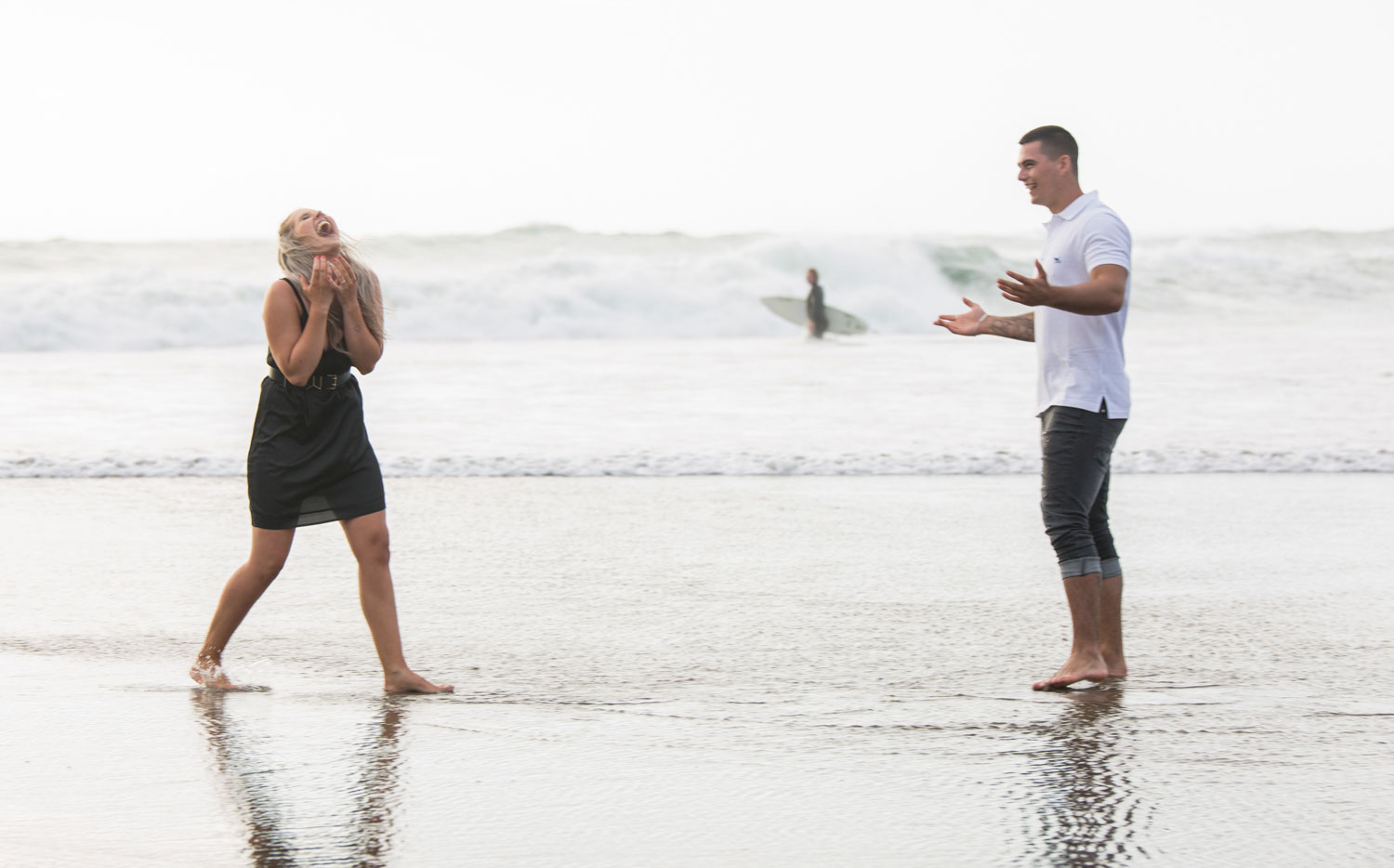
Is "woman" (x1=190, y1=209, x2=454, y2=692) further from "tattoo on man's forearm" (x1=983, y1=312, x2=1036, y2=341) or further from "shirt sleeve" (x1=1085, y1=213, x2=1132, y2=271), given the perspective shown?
"shirt sleeve" (x1=1085, y1=213, x2=1132, y2=271)

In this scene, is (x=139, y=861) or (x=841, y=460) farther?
(x=841, y=460)

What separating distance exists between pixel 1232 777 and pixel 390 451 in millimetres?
9415

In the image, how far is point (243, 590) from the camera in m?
4.38

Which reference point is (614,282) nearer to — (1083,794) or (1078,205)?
(1078,205)

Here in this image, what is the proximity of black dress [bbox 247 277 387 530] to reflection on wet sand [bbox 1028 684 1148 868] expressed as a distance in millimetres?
2066

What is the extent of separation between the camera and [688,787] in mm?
3283

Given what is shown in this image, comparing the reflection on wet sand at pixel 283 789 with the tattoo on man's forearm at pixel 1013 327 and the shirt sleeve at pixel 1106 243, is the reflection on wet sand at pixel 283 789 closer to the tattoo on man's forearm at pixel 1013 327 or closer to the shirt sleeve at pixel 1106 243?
the tattoo on man's forearm at pixel 1013 327

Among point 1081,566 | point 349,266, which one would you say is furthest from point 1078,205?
point 349,266

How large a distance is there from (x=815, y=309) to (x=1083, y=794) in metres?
33.5

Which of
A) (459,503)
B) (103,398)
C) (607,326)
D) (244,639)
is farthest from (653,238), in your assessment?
(244,639)

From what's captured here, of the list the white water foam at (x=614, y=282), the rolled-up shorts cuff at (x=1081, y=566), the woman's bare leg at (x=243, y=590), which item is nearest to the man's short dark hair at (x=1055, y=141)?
the rolled-up shorts cuff at (x=1081, y=566)

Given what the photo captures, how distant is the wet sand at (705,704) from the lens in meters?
2.97

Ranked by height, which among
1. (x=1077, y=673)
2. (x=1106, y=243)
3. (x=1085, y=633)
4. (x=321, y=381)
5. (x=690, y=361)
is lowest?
(x=1077, y=673)

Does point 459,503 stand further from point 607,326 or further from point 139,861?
point 607,326
